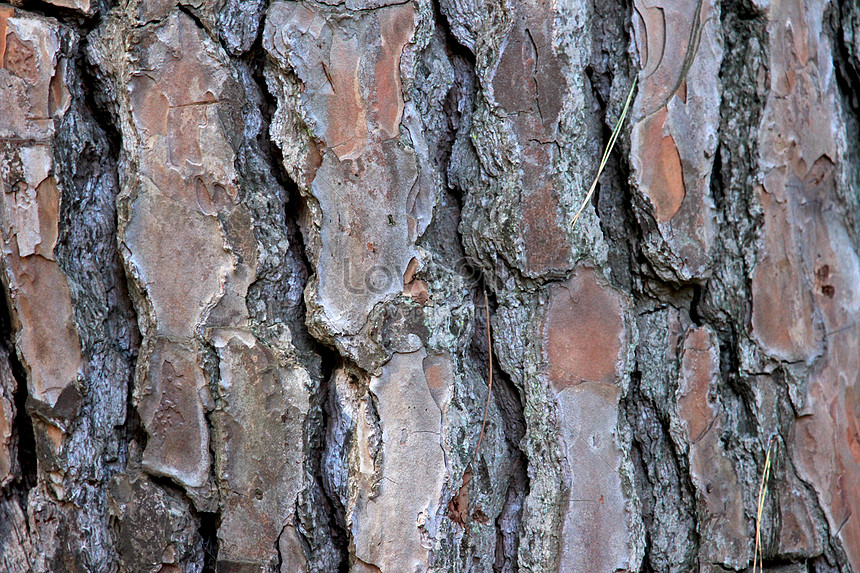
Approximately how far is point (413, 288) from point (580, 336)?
0.26 metres

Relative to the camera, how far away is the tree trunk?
91 centimetres

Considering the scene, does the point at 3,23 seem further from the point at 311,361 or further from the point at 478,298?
the point at 478,298

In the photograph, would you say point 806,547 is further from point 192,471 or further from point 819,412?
point 192,471

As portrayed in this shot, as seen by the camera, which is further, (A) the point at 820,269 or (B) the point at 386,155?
(A) the point at 820,269

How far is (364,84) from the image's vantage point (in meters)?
0.91

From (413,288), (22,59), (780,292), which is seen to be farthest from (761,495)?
(22,59)

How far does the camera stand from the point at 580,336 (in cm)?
94

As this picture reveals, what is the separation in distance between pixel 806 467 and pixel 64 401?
3.79ft

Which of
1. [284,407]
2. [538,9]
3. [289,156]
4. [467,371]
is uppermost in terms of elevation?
[538,9]

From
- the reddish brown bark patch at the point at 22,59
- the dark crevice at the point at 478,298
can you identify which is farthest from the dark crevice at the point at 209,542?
the reddish brown bark patch at the point at 22,59

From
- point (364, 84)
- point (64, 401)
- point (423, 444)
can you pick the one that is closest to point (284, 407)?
point (423, 444)

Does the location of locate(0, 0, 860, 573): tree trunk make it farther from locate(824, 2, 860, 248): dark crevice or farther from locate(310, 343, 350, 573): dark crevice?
locate(824, 2, 860, 248): dark crevice

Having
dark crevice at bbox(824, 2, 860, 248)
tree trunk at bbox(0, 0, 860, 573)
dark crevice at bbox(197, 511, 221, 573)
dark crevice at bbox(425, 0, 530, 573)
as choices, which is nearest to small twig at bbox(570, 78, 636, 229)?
tree trunk at bbox(0, 0, 860, 573)

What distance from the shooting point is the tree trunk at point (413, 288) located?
913 millimetres
